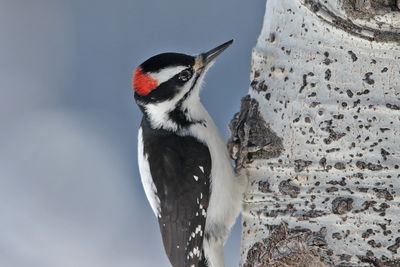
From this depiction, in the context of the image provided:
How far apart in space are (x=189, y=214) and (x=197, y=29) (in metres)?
1.24

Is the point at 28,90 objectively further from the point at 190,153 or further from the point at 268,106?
the point at 268,106

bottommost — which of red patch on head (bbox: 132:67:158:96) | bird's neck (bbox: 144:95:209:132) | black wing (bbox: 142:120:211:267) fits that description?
black wing (bbox: 142:120:211:267)

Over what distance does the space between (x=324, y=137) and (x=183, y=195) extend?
2.02ft

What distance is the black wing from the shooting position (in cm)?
333

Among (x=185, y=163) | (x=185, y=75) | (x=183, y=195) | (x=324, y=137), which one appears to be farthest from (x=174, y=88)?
(x=324, y=137)

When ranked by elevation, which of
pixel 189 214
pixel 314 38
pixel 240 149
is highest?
pixel 314 38

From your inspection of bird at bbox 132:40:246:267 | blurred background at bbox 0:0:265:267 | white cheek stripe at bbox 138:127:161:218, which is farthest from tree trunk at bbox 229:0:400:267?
blurred background at bbox 0:0:265:267

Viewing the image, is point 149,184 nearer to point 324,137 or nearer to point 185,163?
point 185,163

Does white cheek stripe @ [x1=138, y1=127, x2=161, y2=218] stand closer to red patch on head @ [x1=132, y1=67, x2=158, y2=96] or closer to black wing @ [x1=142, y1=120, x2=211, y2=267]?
black wing @ [x1=142, y1=120, x2=211, y2=267]

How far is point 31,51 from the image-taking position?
4.70 metres

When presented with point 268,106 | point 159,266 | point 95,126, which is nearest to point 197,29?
point 95,126

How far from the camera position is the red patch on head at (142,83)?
10.9 ft

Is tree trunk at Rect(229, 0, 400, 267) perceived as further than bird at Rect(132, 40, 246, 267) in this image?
No

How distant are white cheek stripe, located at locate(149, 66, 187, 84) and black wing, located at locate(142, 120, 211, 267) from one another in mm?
208
